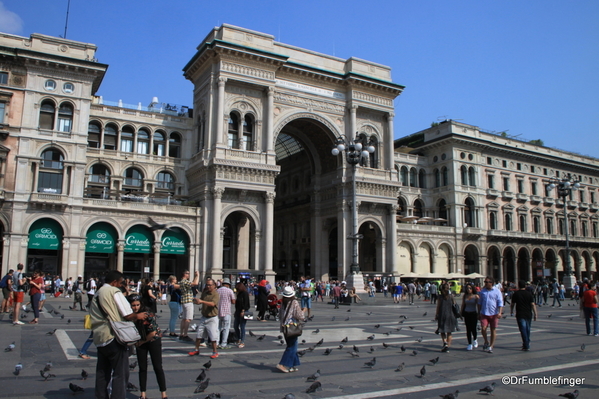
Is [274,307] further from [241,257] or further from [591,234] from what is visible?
[591,234]

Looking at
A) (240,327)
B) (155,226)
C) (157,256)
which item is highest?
(155,226)

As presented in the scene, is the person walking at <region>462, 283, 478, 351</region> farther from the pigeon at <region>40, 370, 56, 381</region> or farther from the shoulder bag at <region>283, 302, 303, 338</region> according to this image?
the pigeon at <region>40, 370, 56, 381</region>

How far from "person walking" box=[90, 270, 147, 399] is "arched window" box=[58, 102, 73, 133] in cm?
3580

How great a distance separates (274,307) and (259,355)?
28.2 ft

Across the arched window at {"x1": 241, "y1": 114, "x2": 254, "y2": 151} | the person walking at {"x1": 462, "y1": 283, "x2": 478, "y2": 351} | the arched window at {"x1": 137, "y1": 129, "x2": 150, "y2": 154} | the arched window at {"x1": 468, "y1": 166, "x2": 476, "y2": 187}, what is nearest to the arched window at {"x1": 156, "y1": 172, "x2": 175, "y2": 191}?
the arched window at {"x1": 137, "y1": 129, "x2": 150, "y2": 154}

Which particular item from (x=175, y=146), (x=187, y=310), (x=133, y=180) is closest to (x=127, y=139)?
(x=133, y=180)

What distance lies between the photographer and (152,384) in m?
8.72

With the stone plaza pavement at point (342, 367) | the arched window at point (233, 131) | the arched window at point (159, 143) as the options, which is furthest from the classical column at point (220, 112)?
the stone plaza pavement at point (342, 367)

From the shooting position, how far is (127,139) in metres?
44.7

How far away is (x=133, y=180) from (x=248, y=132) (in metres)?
10.6

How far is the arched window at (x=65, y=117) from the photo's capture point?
38688 mm

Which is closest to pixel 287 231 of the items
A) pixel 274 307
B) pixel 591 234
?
pixel 274 307

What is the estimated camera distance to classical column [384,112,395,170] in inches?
2000

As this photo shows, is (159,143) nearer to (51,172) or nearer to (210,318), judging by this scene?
(51,172)
